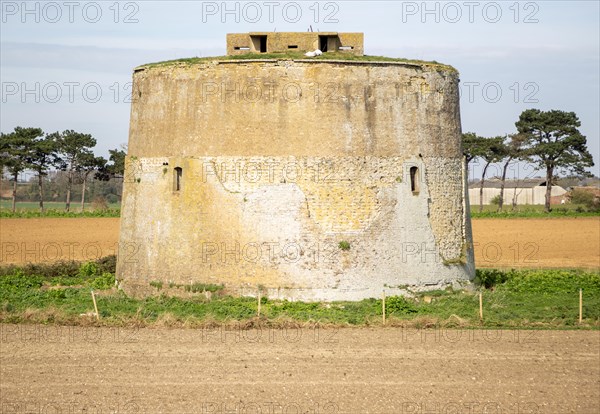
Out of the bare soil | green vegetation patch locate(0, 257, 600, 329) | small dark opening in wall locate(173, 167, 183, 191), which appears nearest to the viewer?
the bare soil

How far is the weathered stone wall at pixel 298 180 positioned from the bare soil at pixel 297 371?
137 inches

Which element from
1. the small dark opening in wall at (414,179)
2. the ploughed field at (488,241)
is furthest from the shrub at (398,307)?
the ploughed field at (488,241)

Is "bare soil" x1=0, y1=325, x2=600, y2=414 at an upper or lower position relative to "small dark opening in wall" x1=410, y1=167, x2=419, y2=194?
lower

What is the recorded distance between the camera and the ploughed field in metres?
39.7

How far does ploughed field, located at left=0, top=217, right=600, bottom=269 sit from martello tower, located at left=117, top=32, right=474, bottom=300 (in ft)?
43.2

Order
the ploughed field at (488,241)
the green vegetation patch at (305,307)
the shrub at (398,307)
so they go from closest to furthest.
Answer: the green vegetation patch at (305,307) < the shrub at (398,307) < the ploughed field at (488,241)

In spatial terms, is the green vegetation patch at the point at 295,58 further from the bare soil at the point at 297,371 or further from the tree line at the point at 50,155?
the tree line at the point at 50,155

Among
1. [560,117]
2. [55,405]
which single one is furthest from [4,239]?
[560,117]

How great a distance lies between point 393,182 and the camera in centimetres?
2433

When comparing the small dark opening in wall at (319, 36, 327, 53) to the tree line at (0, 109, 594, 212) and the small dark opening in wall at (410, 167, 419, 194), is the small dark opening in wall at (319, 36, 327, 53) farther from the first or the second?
the tree line at (0, 109, 594, 212)

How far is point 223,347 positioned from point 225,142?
7093 millimetres

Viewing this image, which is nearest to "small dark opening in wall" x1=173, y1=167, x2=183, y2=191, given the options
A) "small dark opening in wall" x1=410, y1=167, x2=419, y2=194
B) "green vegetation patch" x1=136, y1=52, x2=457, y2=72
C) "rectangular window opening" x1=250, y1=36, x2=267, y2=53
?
"green vegetation patch" x1=136, y1=52, x2=457, y2=72

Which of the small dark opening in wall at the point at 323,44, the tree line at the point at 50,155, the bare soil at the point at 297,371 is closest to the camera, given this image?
the bare soil at the point at 297,371

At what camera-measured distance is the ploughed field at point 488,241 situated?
39.7 metres
